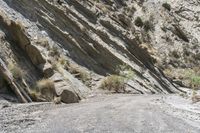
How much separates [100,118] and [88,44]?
1069 centimetres

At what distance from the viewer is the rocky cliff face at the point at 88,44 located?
16.8 metres

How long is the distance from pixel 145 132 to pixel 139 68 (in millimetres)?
13473

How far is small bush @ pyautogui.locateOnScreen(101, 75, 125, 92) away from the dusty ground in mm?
5485

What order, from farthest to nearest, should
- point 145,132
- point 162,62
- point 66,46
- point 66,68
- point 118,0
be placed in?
point 118,0, point 162,62, point 66,46, point 66,68, point 145,132

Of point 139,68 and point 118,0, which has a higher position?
point 118,0

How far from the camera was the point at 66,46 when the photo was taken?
2086 cm

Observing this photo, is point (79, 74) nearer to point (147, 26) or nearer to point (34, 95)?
point (34, 95)

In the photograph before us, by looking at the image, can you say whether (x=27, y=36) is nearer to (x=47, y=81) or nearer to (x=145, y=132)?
(x=47, y=81)

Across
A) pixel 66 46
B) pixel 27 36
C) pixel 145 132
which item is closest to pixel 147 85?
pixel 66 46

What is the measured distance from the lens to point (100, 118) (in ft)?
37.6

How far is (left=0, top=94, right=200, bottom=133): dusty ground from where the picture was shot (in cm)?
1048

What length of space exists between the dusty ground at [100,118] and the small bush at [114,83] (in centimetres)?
548

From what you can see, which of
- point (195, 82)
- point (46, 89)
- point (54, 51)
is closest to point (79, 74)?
point (54, 51)

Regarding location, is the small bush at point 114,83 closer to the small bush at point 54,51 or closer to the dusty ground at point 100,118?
the small bush at point 54,51
